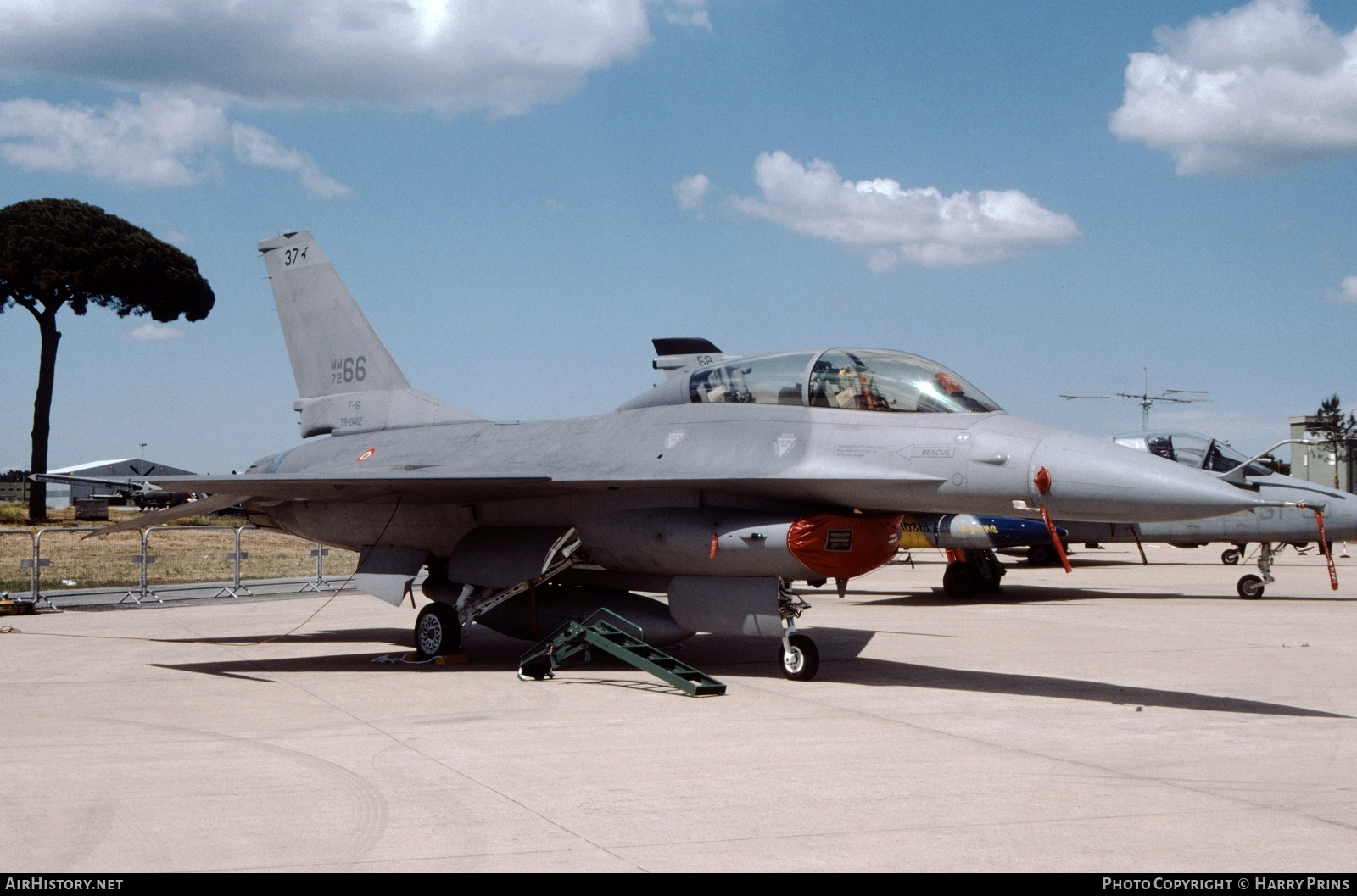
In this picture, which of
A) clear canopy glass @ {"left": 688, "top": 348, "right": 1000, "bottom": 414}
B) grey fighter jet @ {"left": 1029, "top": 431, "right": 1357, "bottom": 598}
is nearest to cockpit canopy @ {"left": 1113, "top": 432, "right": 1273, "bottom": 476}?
grey fighter jet @ {"left": 1029, "top": 431, "right": 1357, "bottom": 598}

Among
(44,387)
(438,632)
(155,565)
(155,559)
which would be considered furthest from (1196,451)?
(44,387)

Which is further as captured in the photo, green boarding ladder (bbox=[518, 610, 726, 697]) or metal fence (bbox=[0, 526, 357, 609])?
metal fence (bbox=[0, 526, 357, 609])

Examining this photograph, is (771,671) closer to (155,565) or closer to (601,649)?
(601,649)

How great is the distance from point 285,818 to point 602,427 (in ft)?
20.4

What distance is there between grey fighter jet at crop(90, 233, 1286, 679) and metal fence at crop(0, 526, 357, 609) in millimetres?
3884

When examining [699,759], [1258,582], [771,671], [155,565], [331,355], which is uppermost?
[331,355]

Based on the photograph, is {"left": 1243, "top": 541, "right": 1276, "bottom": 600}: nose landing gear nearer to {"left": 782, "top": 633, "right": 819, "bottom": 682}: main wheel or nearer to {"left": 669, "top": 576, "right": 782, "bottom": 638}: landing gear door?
{"left": 782, "top": 633, "right": 819, "bottom": 682}: main wheel

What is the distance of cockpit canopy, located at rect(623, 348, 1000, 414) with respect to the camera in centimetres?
903

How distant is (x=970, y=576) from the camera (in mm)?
19594

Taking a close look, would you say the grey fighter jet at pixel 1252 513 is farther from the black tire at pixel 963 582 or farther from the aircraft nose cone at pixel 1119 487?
the aircraft nose cone at pixel 1119 487

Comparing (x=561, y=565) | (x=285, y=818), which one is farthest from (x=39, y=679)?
(x=285, y=818)

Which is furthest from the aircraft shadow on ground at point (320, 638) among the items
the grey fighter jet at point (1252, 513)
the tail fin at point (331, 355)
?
the grey fighter jet at point (1252, 513)

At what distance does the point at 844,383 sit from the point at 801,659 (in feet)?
7.49
